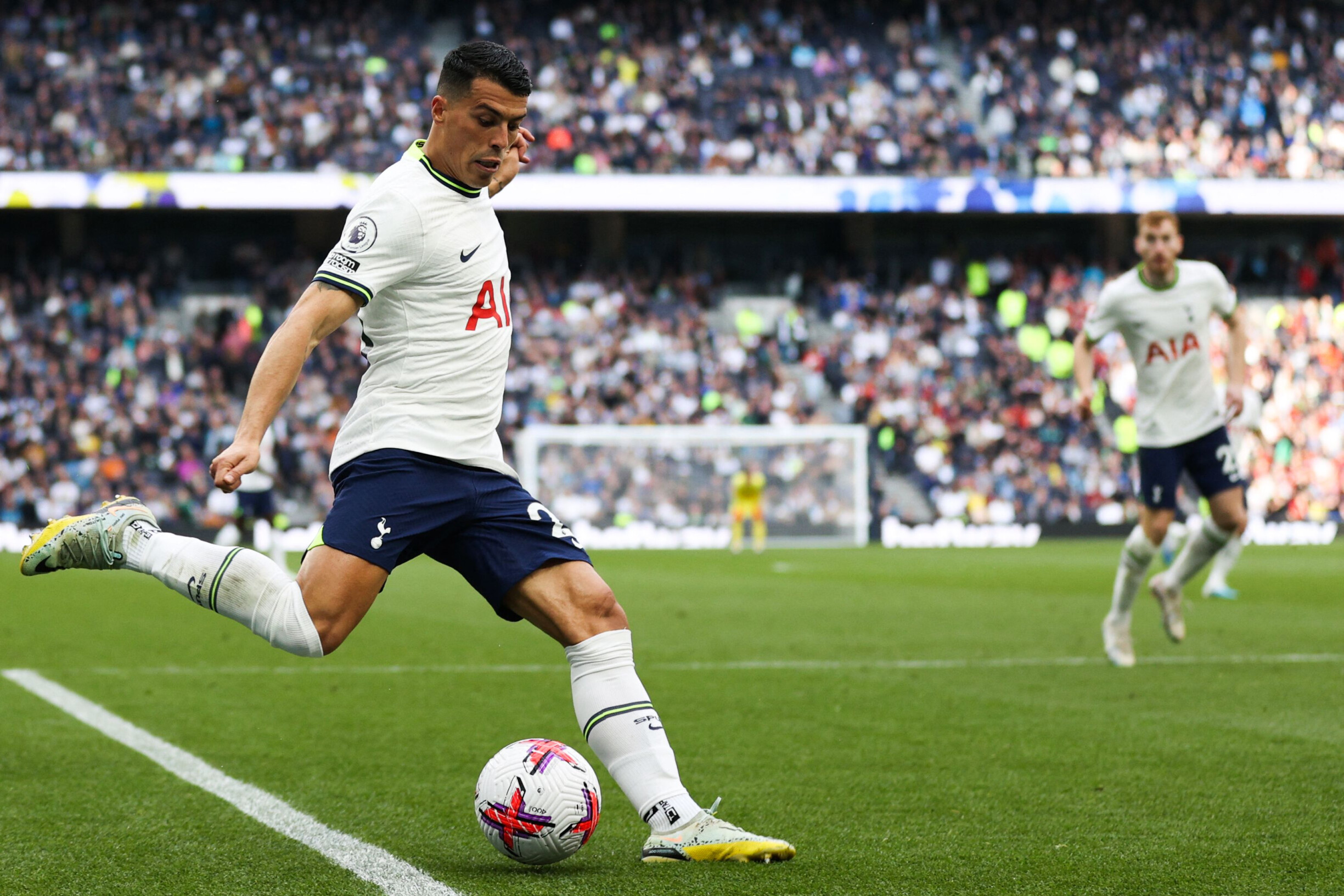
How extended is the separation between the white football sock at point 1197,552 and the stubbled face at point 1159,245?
146 cm

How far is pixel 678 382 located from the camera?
29953 mm

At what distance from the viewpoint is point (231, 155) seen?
2939cm

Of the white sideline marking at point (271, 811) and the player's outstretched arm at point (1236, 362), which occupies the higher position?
the player's outstretched arm at point (1236, 362)

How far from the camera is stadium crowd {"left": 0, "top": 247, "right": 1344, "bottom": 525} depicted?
27.7 meters

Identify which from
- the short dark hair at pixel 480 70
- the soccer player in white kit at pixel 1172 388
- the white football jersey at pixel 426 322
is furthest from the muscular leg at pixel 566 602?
the soccer player in white kit at pixel 1172 388

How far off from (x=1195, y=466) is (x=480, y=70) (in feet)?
19.0

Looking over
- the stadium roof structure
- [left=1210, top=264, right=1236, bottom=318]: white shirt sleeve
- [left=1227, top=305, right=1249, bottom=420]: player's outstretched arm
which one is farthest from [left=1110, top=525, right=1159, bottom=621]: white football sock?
the stadium roof structure

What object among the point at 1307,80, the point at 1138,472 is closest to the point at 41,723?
the point at 1138,472

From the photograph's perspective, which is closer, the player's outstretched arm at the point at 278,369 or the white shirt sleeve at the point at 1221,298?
the player's outstretched arm at the point at 278,369

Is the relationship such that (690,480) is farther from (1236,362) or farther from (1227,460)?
(1227,460)

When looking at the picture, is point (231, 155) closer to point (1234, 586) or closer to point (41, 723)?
point (1234, 586)

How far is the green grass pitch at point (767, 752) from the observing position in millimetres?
3949

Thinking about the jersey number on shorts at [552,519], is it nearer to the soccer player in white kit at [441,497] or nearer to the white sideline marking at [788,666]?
the soccer player in white kit at [441,497]

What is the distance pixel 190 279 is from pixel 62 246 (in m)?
2.50
